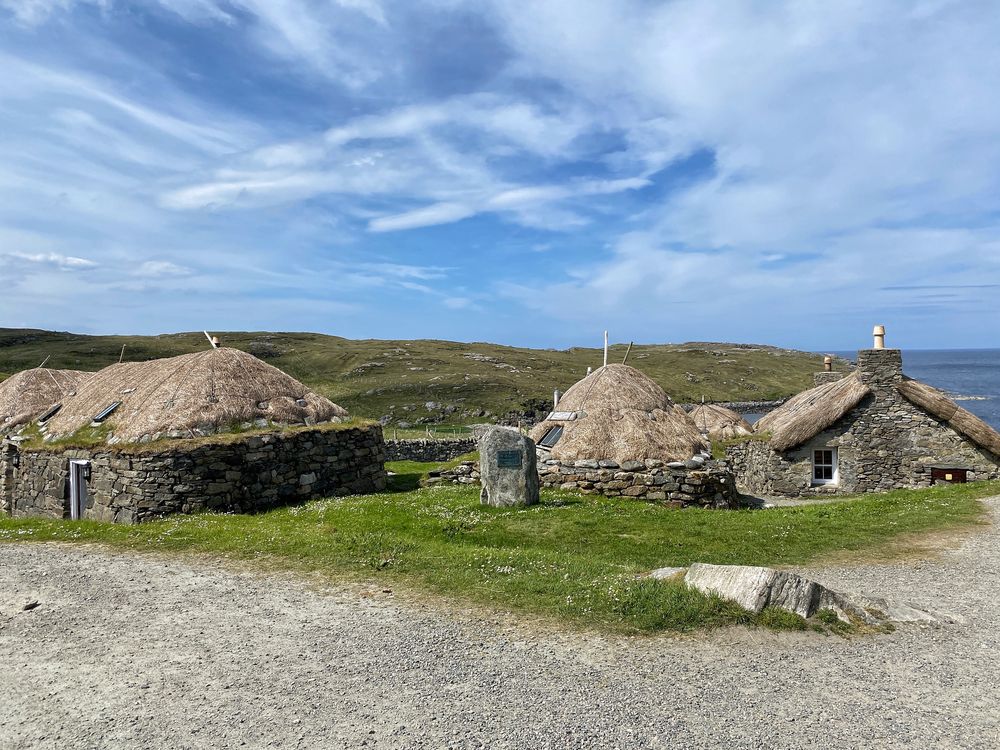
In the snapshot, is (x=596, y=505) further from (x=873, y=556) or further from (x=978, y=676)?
(x=978, y=676)

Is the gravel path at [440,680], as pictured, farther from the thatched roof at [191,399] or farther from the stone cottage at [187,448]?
the thatched roof at [191,399]

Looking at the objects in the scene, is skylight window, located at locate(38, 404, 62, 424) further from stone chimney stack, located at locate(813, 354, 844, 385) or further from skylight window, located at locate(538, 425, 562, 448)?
stone chimney stack, located at locate(813, 354, 844, 385)

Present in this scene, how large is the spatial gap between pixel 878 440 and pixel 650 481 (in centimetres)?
1382

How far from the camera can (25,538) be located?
16562 millimetres

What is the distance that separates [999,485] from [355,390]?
234 ft

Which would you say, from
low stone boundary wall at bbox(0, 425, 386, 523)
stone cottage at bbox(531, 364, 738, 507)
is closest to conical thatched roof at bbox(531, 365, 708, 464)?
stone cottage at bbox(531, 364, 738, 507)

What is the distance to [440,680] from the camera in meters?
8.31

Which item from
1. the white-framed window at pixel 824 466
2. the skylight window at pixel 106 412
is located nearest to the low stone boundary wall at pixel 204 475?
the skylight window at pixel 106 412

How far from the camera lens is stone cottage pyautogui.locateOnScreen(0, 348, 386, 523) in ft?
62.7

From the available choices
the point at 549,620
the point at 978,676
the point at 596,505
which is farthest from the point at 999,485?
the point at 549,620

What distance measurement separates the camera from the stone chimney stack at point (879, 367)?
28.5m

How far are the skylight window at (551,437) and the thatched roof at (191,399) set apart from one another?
789 centimetres

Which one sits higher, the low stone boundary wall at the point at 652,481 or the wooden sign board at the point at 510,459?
the wooden sign board at the point at 510,459

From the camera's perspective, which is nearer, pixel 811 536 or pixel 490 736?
pixel 490 736
